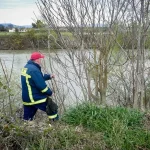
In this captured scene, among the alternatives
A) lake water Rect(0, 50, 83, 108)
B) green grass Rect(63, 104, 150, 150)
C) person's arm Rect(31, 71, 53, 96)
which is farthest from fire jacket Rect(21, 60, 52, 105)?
lake water Rect(0, 50, 83, 108)

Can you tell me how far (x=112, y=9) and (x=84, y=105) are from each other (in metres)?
3.27

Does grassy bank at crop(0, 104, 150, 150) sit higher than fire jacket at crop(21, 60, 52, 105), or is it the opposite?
fire jacket at crop(21, 60, 52, 105)

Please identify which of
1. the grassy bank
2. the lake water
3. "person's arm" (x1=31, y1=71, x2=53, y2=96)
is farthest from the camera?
the lake water

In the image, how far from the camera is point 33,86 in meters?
5.52

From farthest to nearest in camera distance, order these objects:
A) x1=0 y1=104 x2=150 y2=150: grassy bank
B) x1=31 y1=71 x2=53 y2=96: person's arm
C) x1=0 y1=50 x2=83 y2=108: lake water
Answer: x1=0 y1=50 x2=83 y2=108: lake water → x1=31 y1=71 x2=53 y2=96: person's arm → x1=0 y1=104 x2=150 y2=150: grassy bank

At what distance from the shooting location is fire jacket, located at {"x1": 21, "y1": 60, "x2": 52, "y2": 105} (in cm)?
539

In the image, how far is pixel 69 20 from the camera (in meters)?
7.00

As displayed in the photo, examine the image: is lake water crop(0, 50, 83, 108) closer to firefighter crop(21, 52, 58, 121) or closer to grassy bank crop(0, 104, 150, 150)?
firefighter crop(21, 52, 58, 121)

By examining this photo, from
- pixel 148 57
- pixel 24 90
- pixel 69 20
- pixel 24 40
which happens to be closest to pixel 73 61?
pixel 69 20

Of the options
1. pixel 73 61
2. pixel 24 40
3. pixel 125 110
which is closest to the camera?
pixel 125 110

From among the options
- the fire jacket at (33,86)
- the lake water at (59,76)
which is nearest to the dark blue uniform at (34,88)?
the fire jacket at (33,86)

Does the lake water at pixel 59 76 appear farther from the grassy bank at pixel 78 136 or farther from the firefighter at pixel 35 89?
the grassy bank at pixel 78 136

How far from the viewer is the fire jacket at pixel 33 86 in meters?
5.39

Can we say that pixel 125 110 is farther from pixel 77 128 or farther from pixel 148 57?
pixel 148 57
